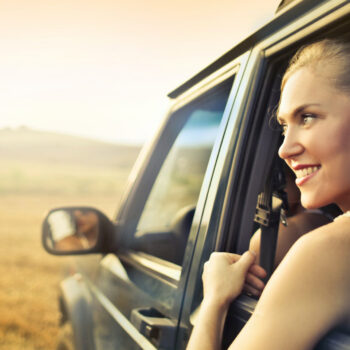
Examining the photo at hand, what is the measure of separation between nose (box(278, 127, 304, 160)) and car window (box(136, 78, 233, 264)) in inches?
39.4

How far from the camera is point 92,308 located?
102 inches

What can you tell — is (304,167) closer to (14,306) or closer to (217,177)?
(217,177)

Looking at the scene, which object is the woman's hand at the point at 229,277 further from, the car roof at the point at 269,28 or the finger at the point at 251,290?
the car roof at the point at 269,28

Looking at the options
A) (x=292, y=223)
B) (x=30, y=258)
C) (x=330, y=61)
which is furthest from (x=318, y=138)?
(x=30, y=258)

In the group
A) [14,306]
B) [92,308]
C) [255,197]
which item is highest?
[255,197]

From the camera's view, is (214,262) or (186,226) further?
(186,226)

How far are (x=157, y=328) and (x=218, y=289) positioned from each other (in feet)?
1.48

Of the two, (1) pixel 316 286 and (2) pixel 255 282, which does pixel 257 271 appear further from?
(1) pixel 316 286

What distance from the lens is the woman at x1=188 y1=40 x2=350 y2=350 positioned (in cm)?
97

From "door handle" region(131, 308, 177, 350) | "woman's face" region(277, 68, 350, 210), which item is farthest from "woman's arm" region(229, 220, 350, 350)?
"door handle" region(131, 308, 177, 350)

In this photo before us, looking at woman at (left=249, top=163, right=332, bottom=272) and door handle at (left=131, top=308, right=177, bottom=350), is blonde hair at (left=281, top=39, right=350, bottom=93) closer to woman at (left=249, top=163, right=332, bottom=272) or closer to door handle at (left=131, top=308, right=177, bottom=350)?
woman at (left=249, top=163, right=332, bottom=272)

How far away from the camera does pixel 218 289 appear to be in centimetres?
135

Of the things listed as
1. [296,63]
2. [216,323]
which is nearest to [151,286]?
[216,323]

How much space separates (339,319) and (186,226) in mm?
1816
